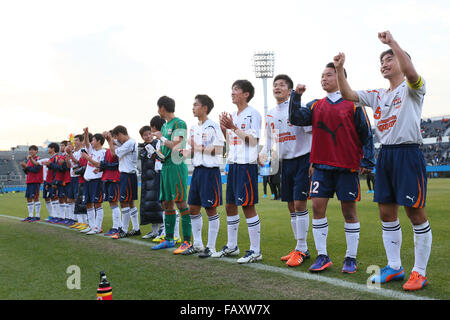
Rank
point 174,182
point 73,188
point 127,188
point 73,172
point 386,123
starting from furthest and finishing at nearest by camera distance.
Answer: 1. point 73,188
2. point 73,172
3. point 127,188
4. point 174,182
5. point 386,123

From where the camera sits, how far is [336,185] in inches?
176

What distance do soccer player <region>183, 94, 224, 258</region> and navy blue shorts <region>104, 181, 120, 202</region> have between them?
2.84 metres

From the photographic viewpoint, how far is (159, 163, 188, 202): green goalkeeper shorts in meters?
6.12

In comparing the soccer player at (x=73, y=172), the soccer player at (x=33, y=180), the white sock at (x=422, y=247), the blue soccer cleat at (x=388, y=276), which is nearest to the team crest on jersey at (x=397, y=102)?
the white sock at (x=422, y=247)

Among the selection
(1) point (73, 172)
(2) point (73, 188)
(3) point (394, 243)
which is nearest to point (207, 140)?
(3) point (394, 243)

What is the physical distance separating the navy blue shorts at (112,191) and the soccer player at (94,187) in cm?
54

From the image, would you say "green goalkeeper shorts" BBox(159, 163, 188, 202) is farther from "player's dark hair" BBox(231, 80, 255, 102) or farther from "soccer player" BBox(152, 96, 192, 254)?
"player's dark hair" BBox(231, 80, 255, 102)

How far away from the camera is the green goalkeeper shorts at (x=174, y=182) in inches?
241

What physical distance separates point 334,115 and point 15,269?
14.2ft

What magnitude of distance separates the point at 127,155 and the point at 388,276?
5530mm

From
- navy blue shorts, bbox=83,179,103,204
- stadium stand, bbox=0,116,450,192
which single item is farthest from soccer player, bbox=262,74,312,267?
stadium stand, bbox=0,116,450,192

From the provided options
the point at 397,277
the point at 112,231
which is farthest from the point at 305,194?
the point at 112,231

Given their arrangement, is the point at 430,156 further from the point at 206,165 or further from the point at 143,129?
the point at 206,165
